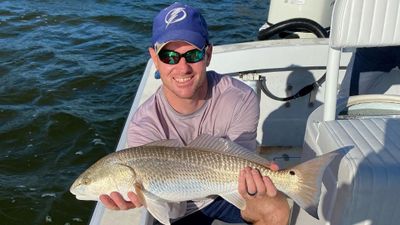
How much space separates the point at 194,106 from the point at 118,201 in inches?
27.7

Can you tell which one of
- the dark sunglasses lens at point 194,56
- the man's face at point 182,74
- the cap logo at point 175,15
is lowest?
the man's face at point 182,74

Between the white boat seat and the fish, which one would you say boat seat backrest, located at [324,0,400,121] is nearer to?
the white boat seat

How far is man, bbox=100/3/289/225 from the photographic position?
262cm

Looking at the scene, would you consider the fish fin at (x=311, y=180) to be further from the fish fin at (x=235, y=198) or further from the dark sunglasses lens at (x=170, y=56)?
the dark sunglasses lens at (x=170, y=56)

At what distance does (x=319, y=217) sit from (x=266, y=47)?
1920 millimetres

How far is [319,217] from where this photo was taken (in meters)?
2.41

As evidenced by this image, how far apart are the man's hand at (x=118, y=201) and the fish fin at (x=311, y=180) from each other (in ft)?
A: 2.49

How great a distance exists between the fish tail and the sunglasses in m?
0.80

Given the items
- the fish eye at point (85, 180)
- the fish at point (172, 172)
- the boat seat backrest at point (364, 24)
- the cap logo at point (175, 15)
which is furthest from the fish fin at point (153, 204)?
the boat seat backrest at point (364, 24)

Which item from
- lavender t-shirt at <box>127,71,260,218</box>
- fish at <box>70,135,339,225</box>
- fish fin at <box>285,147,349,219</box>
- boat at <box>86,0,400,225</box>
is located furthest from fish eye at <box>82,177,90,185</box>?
fish fin at <box>285,147,349,219</box>

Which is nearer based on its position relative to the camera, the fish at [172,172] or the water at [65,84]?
the fish at [172,172]

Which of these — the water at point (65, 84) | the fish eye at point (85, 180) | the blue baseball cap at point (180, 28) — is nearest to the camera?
the fish eye at point (85, 180)

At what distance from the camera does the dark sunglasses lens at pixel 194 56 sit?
8.64 feet

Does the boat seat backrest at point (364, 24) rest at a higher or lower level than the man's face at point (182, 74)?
higher
